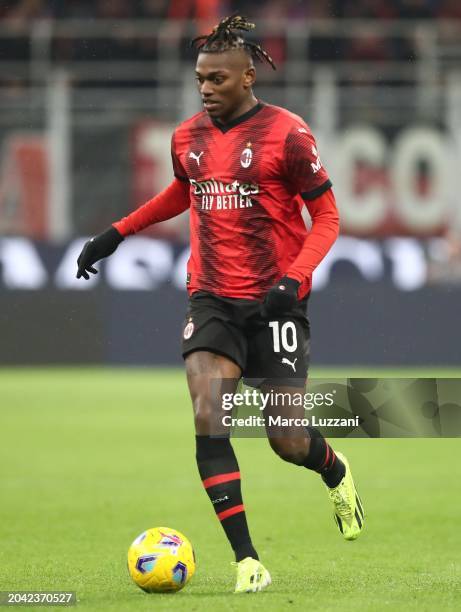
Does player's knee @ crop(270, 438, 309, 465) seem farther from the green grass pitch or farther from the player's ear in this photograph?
the player's ear

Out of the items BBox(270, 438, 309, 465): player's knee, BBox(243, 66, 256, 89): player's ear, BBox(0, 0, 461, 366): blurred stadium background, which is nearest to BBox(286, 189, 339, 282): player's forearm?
BBox(243, 66, 256, 89): player's ear

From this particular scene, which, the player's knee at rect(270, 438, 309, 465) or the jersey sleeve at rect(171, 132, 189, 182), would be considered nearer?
the player's knee at rect(270, 438, 309, 465)

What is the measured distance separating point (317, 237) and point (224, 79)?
794 millimetres

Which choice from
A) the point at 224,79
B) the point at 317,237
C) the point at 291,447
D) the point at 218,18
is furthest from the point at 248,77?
the point at 218,18

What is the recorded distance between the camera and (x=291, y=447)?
6066mm

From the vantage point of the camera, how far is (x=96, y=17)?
71.9 feet

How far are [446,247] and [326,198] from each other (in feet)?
45.1

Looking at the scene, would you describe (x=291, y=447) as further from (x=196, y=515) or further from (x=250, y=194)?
(x=196, y=515)

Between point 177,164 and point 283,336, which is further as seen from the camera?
point 177,164

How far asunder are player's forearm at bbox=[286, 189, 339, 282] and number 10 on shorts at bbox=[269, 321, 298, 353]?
0.29 meters

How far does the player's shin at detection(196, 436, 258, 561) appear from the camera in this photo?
578 centimetres

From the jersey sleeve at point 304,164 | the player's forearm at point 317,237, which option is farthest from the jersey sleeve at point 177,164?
the player's forearm at point 317,237

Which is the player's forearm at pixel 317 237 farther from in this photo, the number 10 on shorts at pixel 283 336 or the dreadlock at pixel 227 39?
the dreadlock at pixel 227 39

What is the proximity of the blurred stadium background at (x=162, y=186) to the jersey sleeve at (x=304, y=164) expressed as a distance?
12.9 m
